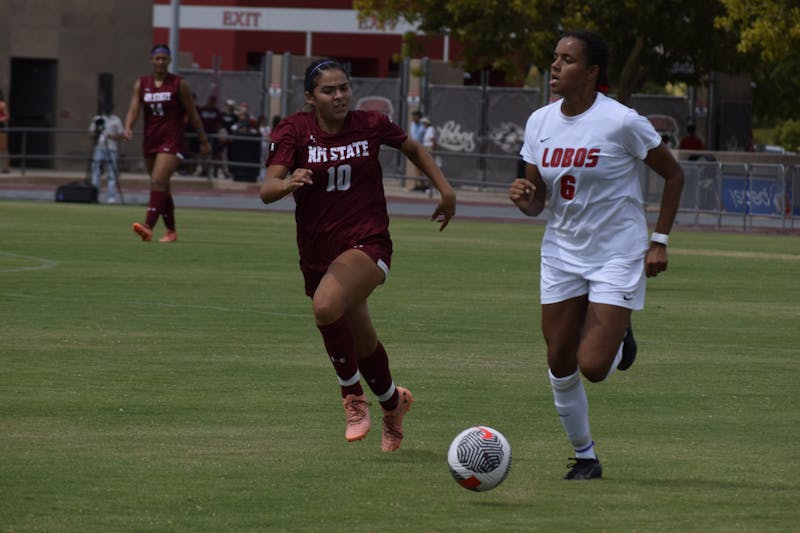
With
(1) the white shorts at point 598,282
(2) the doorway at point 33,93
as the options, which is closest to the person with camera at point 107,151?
(2) the doorway at point 33,93

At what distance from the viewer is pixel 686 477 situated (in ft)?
26.7

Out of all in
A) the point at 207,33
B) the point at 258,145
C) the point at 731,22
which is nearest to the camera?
the point at 731,22

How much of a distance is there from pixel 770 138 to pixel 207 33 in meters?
37.9

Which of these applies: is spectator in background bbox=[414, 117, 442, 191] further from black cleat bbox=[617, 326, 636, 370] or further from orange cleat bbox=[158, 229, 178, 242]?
black cleat bbox=[617, 326, 636, 370]

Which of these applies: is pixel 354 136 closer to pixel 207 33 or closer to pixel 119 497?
pixel 119 497

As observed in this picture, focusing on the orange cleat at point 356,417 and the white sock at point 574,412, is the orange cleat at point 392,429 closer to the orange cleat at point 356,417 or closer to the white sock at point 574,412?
the orange cleat at point 356,417

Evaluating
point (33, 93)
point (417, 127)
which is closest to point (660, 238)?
point (417, 127)

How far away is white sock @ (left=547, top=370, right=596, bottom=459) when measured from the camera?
318 inches

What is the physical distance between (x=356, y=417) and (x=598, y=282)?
1.61 metres

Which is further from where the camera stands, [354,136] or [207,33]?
[207,33]

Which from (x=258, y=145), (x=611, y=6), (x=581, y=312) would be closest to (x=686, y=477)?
(x=581, y=312)

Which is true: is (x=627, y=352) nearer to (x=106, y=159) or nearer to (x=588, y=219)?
(x=588, y=219)

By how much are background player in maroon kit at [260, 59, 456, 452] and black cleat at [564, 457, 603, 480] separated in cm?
116

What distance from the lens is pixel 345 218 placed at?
9008 mm
